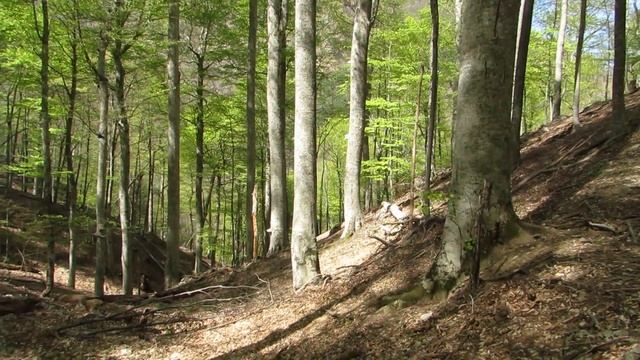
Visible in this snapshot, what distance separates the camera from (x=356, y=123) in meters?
11.7

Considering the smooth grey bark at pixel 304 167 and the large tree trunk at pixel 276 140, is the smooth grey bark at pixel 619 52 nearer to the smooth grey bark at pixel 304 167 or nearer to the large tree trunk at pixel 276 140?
the smooth grey bark at pixel 304 167

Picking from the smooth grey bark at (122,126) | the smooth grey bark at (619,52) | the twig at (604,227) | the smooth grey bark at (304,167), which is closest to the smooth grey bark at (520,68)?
the smooth grey bark at (619,52)

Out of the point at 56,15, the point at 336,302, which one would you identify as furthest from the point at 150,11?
the point at 336,302

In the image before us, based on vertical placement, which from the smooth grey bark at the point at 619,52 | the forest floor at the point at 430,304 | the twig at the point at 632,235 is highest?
the smooth grey bark at the point at 619,52

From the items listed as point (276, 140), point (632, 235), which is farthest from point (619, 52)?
point (276, 140)

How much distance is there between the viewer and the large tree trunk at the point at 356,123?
11.5m

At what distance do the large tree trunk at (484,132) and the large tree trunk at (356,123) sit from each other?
6.37 metres

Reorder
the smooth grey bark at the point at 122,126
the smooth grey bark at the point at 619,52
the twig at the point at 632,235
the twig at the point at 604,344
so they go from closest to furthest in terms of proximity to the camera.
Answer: the twig at the point at 604,344 → the twig at the point at 632,235 → the smooth grey bark at the point at 619,52 → the smooth grey bark at the point at 122,126

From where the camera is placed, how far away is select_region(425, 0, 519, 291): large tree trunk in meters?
4.97

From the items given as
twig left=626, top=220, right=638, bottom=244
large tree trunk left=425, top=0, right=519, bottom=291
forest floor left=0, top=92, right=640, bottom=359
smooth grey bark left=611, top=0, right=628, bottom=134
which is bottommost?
forest floor left=0, top=92, right=640, bottom=359

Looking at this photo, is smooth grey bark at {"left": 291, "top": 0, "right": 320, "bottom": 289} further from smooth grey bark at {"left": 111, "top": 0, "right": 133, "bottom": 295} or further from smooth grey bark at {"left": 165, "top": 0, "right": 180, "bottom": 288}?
smooth grey bark at {"left": 165, "top": 0, "right": 180, "bottom": 288}

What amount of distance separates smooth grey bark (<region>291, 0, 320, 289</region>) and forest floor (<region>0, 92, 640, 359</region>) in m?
0.48

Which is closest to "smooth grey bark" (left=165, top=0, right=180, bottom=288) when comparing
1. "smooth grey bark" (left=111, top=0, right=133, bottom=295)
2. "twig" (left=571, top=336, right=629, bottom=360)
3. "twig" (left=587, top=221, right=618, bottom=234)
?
"smooth grey bark" (left=111, top=0, right=133, bottom=295)

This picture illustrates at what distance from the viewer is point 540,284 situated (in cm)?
431
